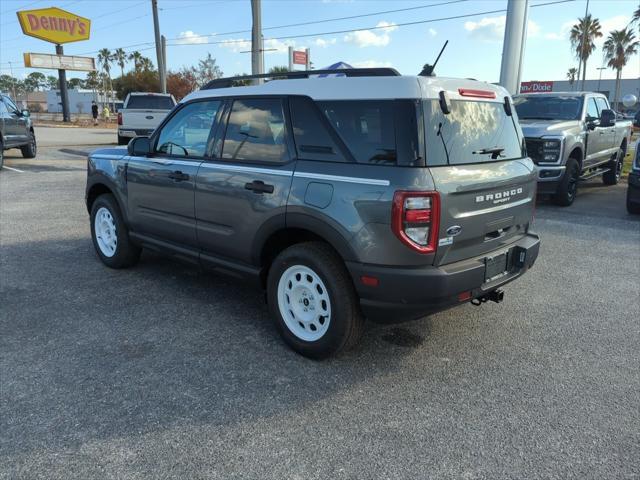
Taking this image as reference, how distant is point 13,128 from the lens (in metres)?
14.3

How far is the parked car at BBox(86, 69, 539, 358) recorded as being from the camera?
3.09 m

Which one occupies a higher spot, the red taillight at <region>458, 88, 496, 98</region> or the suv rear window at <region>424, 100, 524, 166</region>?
the red taillight at <region>458, 88, 496, 98</region>

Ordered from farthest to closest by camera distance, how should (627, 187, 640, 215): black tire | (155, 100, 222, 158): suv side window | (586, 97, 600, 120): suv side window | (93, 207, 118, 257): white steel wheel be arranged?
(586, 97, 600, 120): suv side window, (627, 187, 640, 215): black tire, (93, 207, 118, 257): white steel wheel, (155, 100, 222, 158): suv side window

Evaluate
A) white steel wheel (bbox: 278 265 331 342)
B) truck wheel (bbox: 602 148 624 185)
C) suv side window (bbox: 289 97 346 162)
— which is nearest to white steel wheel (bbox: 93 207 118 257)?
white steel wheel (bbox: 278 265 331 342)

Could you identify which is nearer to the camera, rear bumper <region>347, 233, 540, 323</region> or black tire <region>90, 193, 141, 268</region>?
rear bumper <region>347, 233, 540, 323</region>

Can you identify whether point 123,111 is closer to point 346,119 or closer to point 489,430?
point 346,119

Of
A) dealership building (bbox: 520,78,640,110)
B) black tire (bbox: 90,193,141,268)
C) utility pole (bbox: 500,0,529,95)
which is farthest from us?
dealership building (bbox: 520,78,640,110)

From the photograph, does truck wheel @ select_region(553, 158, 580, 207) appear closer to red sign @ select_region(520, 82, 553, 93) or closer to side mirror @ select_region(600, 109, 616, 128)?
side mirror @ select_region(600, 109, 616, 128)

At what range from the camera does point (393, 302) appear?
316 cm

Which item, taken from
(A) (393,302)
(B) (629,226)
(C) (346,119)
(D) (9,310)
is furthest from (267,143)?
(B) (629,226)

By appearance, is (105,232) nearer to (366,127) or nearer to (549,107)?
(366,127)

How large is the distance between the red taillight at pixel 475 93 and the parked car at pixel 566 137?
5815mm

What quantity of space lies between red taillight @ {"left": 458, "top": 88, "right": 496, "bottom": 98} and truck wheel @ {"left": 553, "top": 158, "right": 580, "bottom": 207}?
6210 mm

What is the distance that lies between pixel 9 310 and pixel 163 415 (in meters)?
2.32
